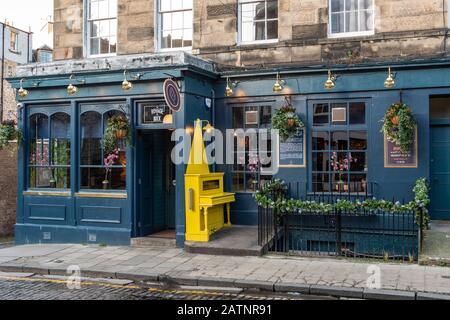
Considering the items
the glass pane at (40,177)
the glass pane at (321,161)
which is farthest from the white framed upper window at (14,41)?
the glass pane at (321,161)

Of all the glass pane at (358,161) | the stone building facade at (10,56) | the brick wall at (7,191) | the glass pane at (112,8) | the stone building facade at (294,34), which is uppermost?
the stone building facade at (10,56)

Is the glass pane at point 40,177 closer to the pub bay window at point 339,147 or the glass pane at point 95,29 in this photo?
the glass pane at point 95,29

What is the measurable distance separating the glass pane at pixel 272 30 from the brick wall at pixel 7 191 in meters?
8.94

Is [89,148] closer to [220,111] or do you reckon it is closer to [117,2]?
[220,111]

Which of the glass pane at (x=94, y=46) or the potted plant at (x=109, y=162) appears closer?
the potted plant at (x=109, y=162)

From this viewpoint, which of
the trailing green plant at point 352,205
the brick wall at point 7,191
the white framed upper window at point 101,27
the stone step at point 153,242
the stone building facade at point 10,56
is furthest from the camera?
the stone building facade at point 10,56

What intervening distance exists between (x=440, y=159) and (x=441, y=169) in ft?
0.75

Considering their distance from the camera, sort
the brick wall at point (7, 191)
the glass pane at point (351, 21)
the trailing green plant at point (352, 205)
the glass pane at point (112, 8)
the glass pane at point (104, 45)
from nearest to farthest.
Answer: the trailing green plant at point (352, 205) → the glass pane at point (351, 21) → the glass pane at point (112, 8) → the glass pane at point (104, 45) → the brick wall at point (7, 191)

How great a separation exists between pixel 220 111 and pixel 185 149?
6.24 ft

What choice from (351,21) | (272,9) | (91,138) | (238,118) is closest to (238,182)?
(238,118)

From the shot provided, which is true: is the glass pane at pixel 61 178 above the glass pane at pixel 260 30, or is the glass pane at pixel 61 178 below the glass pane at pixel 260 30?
below

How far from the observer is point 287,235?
11.2 m

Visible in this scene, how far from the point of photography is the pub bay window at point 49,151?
41.5 ft

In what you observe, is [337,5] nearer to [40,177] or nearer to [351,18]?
[351,18]
